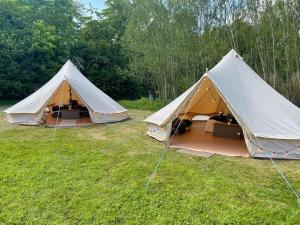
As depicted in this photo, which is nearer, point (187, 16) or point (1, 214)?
point (1, 214)

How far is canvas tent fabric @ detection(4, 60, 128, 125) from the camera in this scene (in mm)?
7836

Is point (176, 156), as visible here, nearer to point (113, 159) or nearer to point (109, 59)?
point (113, 159)

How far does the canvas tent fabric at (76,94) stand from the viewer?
7836 mm

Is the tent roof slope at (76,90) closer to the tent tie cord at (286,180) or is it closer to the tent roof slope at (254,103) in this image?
the tent roof slope at (254,103)

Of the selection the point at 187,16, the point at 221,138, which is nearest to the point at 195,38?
the point at 187,16

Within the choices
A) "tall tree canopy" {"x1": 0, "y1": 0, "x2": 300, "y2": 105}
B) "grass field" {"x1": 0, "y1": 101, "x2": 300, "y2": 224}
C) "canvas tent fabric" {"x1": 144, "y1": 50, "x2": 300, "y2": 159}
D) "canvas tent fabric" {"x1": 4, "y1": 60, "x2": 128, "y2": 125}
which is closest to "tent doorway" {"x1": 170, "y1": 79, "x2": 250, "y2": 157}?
"canvas tent fabric" {"x1": 144, "y1": 50, "x2": 300, "y2": 159}

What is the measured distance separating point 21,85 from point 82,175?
12.1m

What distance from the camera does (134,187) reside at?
11.6 ft

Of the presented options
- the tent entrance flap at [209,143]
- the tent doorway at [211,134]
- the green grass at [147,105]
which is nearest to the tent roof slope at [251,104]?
the tent doorway at [211,134]

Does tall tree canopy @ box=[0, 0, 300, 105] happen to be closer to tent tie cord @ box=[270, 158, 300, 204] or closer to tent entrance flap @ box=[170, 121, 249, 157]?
tent entrance flap @ box=[170, 121, 249, 157]

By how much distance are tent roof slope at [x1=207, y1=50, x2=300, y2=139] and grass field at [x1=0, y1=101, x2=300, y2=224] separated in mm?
610

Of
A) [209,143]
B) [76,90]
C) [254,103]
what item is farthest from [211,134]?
[76,90]

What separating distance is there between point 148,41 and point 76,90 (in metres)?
5.44

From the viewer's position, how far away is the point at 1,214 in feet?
9.56
